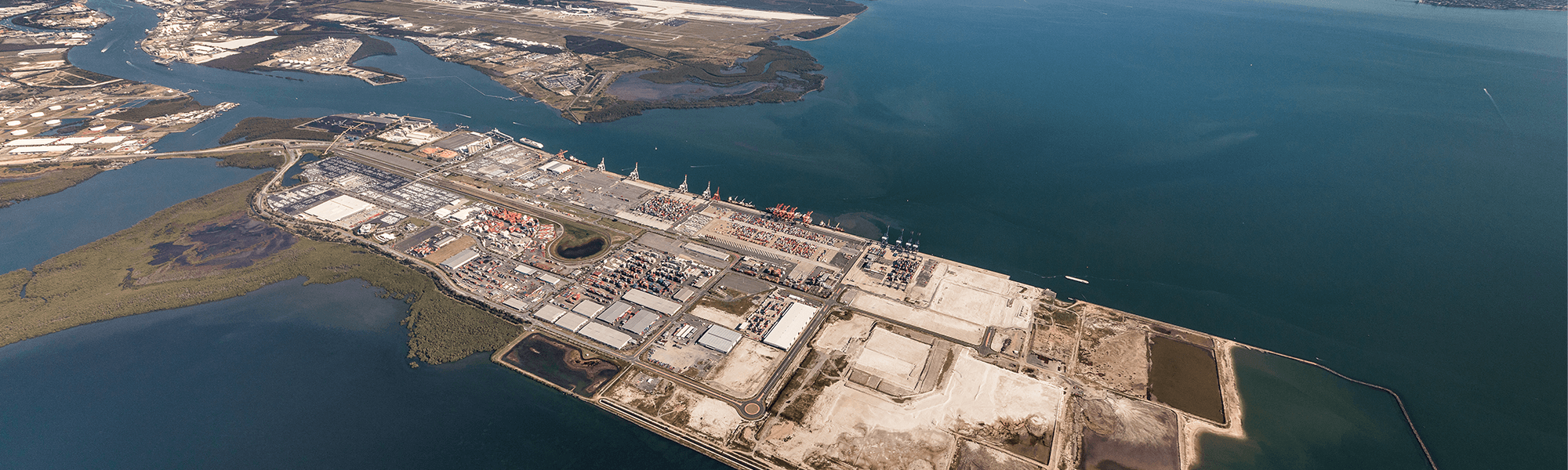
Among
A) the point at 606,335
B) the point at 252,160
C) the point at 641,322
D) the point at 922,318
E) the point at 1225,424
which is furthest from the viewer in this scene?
the point at 252,160

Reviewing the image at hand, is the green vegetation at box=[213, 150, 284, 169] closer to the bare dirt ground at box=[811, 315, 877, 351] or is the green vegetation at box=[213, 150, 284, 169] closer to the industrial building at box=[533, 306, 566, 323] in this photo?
the industrial building at box=[533, 306, 566, 323]

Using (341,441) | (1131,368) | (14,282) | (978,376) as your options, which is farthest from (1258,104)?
(14,282)

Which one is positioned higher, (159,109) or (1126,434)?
(159,109)

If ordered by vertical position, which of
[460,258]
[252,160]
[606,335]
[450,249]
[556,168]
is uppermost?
[556,168]

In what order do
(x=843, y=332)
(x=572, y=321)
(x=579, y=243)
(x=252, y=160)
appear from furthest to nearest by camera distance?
1. (x=252, y=160)
2. (x=579, y=243)
3. (x=572, y=321)
4. (x=843, y=332)

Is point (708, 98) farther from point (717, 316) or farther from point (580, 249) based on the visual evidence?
point (717, 316)

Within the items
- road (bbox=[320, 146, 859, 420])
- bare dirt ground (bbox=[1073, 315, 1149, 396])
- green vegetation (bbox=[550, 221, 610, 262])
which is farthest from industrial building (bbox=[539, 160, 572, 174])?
bare dirt ground (bbox=[1073, 315, 1149, 396])

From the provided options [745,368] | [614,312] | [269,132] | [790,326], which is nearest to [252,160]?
[269,132]

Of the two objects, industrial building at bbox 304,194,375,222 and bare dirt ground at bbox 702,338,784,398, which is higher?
industrial building at bbox 304,194,375,222
